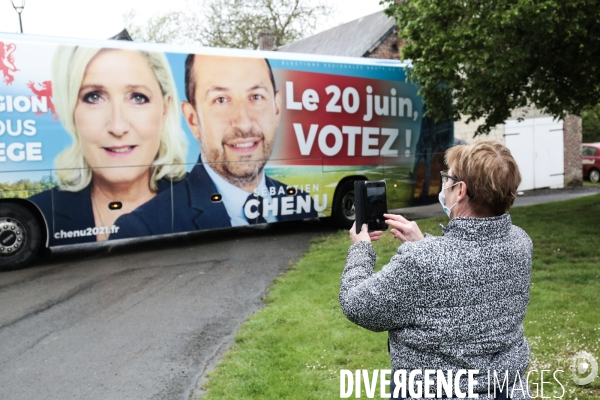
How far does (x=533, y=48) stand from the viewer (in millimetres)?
12648

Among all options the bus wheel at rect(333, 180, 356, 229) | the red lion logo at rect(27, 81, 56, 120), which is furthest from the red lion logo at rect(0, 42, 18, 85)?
the bus wheel at rect(333, 180, 356, 229)

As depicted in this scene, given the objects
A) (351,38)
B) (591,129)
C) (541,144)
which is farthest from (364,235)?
(591,129)

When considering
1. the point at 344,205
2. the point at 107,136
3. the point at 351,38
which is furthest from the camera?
the point at 351,38

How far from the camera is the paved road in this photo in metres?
5.71

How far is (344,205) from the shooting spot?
1486cm

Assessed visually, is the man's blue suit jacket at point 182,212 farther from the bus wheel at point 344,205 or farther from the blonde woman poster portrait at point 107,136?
the bus wheel at point 344,205

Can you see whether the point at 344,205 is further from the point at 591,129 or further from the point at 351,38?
the point at 591,129

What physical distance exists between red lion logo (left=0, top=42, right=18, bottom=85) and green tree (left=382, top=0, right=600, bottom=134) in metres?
7.15

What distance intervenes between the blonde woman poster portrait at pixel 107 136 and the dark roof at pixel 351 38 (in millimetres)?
19504

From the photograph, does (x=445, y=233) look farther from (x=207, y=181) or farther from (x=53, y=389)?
(x=207, y=181)

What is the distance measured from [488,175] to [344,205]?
12.4 m

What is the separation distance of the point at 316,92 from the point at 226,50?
6.93 feet

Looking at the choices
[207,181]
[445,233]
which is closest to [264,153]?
[207,181]

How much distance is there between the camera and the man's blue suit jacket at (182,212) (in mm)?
11992
